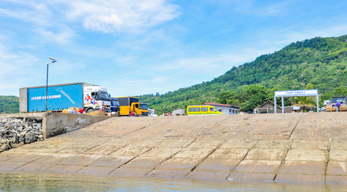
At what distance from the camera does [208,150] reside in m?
12.8

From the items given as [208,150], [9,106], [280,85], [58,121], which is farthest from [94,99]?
[280,85]

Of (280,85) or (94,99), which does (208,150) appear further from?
(280,85)

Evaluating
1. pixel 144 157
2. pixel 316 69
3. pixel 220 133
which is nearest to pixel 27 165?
pixel 144 157

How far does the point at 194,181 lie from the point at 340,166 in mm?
4177

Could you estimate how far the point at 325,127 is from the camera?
14.4 metres

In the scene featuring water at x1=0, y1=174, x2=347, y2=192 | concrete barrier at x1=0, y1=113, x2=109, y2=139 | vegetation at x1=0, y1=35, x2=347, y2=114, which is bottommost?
water at x1=0, y1=174, x2=347, y2=192

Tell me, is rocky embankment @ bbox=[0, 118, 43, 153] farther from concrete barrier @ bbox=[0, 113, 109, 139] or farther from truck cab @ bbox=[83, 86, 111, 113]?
truck cab @ bbox=[83, 86, 111, 113]

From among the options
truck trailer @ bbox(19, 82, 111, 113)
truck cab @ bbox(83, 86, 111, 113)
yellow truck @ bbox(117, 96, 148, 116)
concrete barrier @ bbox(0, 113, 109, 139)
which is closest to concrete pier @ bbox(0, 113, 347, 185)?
concrete barrier @ bbox(0, 113, 109, 139)

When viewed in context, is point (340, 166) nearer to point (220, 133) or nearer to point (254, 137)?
point (254, 137)

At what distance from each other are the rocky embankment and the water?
6011 millimetres

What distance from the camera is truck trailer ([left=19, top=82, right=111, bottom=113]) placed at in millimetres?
33969

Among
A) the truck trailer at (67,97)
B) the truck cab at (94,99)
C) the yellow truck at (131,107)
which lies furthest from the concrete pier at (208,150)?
the yellow truck at (131,107)

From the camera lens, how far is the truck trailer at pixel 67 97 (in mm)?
33969

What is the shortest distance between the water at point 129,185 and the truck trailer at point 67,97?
2245 centimetres
